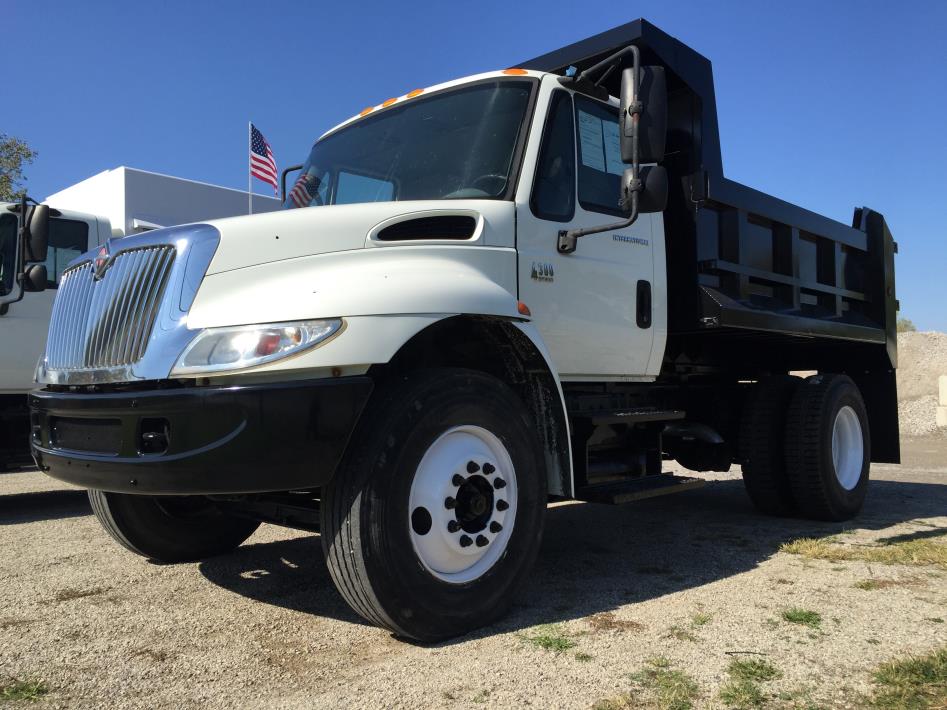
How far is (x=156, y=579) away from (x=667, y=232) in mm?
3823

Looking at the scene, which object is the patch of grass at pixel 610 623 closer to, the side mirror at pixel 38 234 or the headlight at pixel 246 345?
the headlight at pixel 246 345

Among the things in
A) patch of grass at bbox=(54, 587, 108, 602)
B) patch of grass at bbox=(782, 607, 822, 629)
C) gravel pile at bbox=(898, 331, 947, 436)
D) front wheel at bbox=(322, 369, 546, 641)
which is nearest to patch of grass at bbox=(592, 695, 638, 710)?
front wheel at bbox=(322, 369, 546, 641)

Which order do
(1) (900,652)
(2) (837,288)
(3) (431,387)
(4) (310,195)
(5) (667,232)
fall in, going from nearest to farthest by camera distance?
(1) (900,652) → (3) (431,387) → (4) (310,195) → (5) (667,232) → (2) (837,288)

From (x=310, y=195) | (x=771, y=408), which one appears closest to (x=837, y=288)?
(x=771, y=408)

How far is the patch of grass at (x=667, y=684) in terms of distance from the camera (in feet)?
8.44

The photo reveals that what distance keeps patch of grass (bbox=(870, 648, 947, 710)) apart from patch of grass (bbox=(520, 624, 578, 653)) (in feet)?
3.58

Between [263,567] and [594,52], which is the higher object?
[594,52]

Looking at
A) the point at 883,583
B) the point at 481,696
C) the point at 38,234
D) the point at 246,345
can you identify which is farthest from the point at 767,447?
the point at 38,234

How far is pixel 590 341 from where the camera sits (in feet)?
14.7

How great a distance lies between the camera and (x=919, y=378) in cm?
2409

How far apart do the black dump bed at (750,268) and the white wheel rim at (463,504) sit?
2.20 metres

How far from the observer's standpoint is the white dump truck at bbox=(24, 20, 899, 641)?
299 centimetres

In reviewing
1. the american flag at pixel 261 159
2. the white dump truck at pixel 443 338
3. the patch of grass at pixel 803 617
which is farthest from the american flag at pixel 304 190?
the american flag at pixel 261 159

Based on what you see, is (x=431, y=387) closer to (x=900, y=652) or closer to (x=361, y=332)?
(x=361, y=332)
